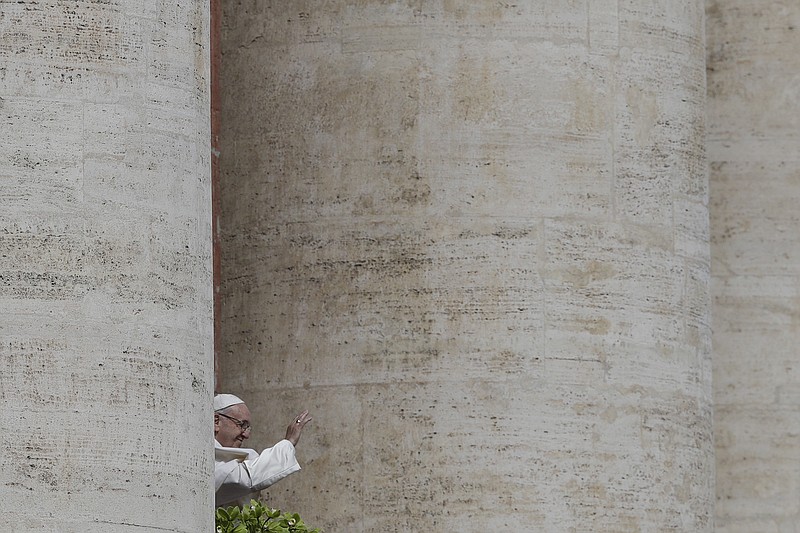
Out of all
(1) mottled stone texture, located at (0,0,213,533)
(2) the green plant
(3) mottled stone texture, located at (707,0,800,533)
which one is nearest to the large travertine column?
(2) the green plant

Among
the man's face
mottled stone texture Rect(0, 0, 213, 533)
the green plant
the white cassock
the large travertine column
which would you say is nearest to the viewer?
mottled stone texture Rect(0, 0, 213, 533)

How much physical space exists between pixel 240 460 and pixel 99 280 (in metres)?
2.08

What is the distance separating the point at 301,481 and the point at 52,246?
3444mm

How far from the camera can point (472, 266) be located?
36.9 ft

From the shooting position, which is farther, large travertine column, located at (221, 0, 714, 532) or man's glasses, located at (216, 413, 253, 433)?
large travertine column, located at (221, 0, 714, 532)

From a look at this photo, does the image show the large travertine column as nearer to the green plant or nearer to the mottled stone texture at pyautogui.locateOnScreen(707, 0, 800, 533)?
the green plant

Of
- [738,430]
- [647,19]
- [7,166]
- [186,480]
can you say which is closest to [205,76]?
[7,166]

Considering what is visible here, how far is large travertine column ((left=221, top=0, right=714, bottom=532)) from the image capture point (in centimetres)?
1112

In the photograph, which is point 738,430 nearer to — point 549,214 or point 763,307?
point 763,307

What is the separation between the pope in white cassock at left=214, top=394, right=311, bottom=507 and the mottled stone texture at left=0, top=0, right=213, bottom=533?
1405 millimetres

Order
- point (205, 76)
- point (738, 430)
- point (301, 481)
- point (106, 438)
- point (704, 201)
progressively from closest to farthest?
point (106, 438), point (205, 76), point (301, 481), point (704, 201), point (738, 430)

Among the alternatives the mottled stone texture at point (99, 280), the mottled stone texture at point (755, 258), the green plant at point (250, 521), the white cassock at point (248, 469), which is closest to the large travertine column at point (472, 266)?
the white cassock at point (248, 469)

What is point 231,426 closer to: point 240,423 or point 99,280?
point 240,423

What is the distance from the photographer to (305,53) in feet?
38.4
